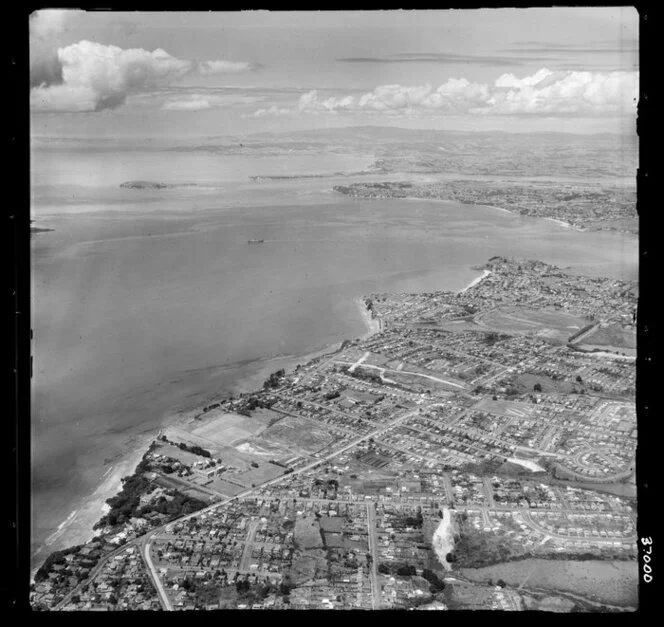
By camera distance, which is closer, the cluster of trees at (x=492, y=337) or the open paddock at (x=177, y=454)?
the open paddock at (x=177, y=454)

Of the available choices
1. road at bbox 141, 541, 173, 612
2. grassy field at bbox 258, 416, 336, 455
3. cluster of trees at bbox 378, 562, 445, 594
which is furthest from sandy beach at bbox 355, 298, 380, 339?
road at bbox 141, 541, 173, 612

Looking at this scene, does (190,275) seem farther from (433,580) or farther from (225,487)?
(433,580)

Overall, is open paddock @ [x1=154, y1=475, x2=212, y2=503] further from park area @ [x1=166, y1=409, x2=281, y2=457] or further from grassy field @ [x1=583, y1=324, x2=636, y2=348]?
grassy field @ [x1=583, y1=324, x2=636, y2=348]

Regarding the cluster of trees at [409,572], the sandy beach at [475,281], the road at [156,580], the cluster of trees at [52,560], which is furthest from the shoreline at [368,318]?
the cluster of trees at [52,560]

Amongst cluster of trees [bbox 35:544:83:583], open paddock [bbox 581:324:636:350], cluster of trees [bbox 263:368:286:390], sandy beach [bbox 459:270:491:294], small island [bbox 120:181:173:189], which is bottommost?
cluster of trees [bbox 35:544:83:583]

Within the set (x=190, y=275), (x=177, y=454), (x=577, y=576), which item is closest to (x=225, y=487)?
(x=177, y=454)

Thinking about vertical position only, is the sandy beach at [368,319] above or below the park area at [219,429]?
above

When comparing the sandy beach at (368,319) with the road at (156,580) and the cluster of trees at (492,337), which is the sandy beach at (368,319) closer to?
the cluster of trees at (492,337)

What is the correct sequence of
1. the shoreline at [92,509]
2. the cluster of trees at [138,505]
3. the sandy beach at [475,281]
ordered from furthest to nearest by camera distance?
the sandy beach at [475,281]
the cluster of trees at [138,505]
the shoreline at [92,509]
